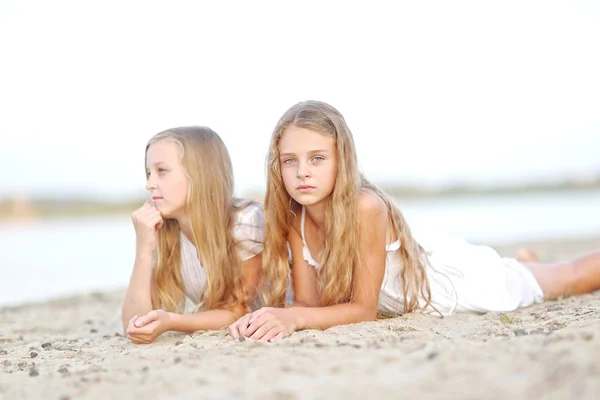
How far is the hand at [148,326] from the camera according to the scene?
3.35 meters

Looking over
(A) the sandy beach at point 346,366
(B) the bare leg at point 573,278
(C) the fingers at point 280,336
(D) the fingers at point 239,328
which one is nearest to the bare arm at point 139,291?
(A) the sandy beach at point 346,366

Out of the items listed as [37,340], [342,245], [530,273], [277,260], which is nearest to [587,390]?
[342,245]

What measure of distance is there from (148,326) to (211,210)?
0.83 m

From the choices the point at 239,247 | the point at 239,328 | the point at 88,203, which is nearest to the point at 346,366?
the point at 239,328

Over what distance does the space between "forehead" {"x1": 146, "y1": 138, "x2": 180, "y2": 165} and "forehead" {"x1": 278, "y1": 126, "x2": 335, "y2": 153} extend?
75cm

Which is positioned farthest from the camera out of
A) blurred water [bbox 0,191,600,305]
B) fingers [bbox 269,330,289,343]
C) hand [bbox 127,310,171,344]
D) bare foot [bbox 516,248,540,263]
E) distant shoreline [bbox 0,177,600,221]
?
distant shoreline [bbox 0,177,600,221]

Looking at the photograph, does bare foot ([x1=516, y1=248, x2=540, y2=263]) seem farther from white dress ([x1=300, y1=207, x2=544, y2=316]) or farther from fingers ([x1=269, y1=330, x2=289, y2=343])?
fingers ([x1=269, y1=330, x2=289, y2=343])

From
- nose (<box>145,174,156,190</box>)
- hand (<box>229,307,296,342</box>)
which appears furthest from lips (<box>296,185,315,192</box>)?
nose (<box>145,174,156,190</box>)

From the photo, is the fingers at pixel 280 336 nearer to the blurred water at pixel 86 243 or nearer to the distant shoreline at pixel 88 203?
the blurred water at pixel 86 243

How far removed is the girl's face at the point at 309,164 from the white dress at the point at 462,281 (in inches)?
13.1

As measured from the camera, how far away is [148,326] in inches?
132

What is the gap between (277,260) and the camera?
374cm

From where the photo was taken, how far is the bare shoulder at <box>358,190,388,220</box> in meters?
3.52

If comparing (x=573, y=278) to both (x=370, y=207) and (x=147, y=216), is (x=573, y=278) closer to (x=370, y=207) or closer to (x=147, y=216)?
(x=370, y=207)
